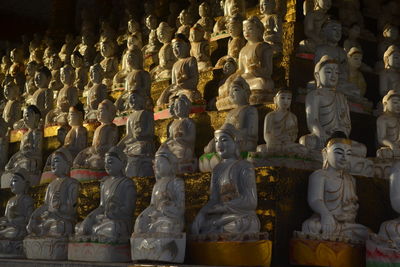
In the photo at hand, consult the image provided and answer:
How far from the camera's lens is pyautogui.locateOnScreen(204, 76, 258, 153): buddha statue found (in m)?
7.89

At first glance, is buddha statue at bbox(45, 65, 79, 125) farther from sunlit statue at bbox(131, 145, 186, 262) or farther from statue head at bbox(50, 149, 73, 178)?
sunlit statue at bbox(131, 145, 186, 262)

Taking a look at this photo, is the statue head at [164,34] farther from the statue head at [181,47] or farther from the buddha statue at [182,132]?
the buddha statue at [182,132]

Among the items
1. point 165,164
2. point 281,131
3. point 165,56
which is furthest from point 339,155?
point 165,56

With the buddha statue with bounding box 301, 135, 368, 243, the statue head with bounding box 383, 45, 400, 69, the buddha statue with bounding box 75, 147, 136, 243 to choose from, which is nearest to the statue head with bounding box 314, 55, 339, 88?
the buddha statue with bounding box 301, 135, 368, 243

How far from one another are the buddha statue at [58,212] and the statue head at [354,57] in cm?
355

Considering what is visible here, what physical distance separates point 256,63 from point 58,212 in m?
2.66

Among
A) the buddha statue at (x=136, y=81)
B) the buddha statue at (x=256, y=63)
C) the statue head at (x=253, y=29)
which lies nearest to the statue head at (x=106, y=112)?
the buddha statue at (x=136, y=81)

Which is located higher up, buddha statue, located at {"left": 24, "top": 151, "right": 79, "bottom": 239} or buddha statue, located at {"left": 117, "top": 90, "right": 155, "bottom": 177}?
buddha statue, located at {"left": 117, "top": 90, "right": 155, "bottom": 177}

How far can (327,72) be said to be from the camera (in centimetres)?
791

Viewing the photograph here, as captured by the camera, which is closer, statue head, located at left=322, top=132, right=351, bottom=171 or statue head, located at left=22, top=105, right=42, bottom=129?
statue head, located at left=322, top=132, right=351, bottom=171

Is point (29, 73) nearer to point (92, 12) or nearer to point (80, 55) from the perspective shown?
point (80, 55)

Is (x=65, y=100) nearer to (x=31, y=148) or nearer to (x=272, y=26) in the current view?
(x=31, y=148)

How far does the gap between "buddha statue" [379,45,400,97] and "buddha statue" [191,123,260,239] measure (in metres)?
3.05

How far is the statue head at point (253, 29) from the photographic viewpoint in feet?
30.0
